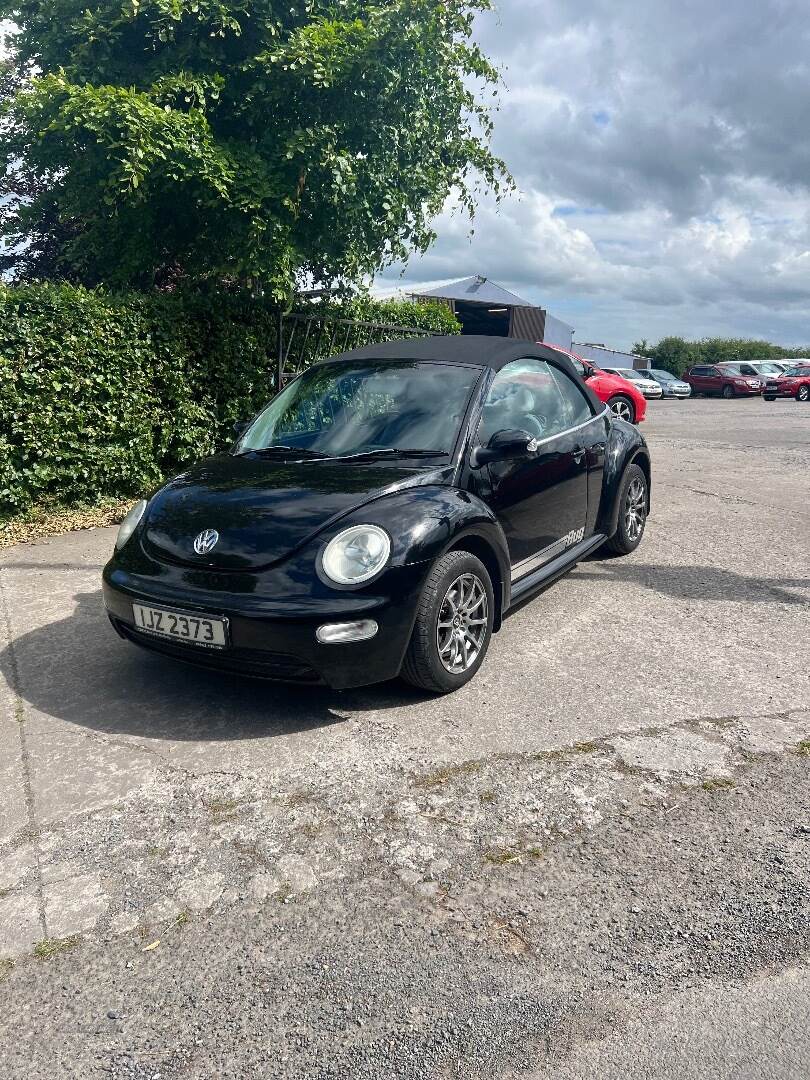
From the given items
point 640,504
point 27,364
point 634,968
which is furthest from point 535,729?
point 27,364

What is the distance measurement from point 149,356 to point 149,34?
2992mm

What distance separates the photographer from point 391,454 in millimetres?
4031

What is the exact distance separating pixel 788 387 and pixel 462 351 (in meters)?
32.6

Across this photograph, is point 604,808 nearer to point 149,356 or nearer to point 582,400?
point 582,400

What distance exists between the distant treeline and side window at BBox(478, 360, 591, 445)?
4774cm

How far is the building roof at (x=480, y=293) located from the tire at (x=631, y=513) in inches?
1097

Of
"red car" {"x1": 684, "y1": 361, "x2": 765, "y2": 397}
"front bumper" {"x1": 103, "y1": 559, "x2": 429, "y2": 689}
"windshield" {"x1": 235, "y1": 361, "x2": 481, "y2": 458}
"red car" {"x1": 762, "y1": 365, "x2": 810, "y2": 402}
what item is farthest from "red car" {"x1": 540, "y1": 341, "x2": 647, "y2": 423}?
"red car" {"x1": 684, "y1": 361, "x2": 765, "y2": 397}

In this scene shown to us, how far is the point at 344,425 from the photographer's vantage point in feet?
14.2

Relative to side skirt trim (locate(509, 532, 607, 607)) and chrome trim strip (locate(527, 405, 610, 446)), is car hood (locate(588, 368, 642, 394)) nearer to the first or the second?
chrome trim strip (locate(527, 405, 610, 446))

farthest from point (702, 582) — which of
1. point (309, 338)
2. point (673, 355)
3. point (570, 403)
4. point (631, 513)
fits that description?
point (673, 355)

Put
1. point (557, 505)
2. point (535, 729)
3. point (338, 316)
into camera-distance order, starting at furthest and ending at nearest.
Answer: point (338, 316) < point (557, 505) < point (535, 729)

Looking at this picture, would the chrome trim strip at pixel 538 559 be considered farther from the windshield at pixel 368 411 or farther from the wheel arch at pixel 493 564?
the windshield at pixel 368 411

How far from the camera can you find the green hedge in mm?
6520

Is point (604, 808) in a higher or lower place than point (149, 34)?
lower
